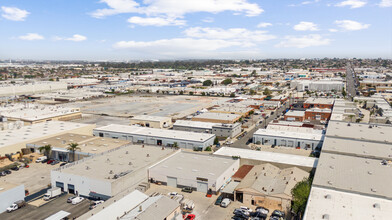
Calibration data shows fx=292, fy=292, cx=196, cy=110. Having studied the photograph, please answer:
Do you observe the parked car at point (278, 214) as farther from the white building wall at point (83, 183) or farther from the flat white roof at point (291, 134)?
the flat white roof at point (291, 134)

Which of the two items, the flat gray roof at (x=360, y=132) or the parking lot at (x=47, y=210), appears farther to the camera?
the flat gray roof at (x=360, y=132)

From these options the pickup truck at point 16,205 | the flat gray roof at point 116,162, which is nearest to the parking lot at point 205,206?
the flat gray roof at point 116,162

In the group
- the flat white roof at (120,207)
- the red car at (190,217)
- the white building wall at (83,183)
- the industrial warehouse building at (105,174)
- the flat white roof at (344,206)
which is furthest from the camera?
the industrial warehouse building at (105,174)

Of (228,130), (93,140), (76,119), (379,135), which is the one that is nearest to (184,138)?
(228,130)

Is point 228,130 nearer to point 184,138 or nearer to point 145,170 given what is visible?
point 184,138

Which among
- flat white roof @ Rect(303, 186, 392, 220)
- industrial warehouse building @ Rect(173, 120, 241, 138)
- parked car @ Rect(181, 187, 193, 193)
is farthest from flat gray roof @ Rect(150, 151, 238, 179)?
industrial warehouse building @ Rect(173, 120, 241, 138)

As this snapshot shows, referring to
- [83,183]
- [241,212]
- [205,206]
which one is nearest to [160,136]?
[83,183]

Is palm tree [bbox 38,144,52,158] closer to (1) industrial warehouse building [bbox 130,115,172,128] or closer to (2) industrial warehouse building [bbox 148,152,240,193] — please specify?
(2) industrial warehouse building [bbox 148,152,240,193]
